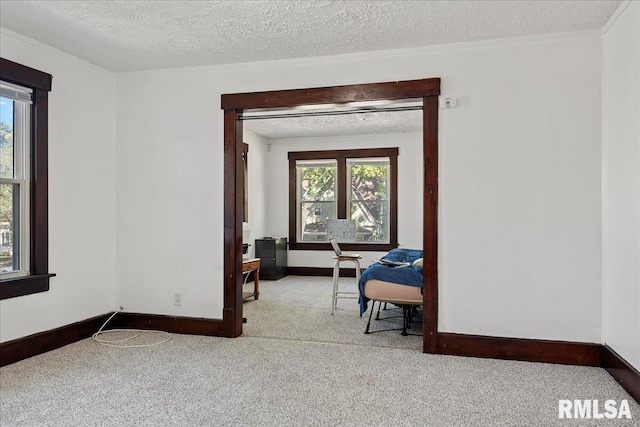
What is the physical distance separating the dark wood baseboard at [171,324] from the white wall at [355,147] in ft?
13.3

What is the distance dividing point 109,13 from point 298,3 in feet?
4.09

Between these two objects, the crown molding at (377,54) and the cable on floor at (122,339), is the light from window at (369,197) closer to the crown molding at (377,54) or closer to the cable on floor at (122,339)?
the crown molding at (377,54)

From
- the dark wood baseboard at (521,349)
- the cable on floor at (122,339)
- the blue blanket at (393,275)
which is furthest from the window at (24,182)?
the dark wood baseboard at (521,349)

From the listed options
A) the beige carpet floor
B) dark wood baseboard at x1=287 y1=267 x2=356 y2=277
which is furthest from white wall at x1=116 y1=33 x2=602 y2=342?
dark wood baseboard at x1=287 y1=267 x2=356 y2=277

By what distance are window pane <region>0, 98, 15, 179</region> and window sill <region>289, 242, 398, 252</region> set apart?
5140mm

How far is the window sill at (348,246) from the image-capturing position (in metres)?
7.72

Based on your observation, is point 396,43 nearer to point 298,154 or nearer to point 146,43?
point 146,43

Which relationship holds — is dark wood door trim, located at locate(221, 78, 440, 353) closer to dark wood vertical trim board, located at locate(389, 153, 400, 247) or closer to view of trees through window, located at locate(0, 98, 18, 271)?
view of trees through window, located at locate(0, 98, 18, 271)

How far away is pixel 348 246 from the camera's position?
7.90 metres

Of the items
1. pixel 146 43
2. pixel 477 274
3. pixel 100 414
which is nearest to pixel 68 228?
pixel 146 43

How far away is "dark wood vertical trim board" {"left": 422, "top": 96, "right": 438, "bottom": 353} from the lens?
355 cm

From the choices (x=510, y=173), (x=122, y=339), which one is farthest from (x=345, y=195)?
(x=122, y=339)

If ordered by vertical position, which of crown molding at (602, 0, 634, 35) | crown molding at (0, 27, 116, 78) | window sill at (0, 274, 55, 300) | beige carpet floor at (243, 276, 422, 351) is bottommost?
beige carpet floor at (243, 276, 422, 351)

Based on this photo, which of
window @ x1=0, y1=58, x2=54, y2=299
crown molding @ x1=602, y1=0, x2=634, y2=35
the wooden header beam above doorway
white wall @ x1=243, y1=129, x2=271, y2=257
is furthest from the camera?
white wall @ x1=243, y1=129, x2=271, y2=257
